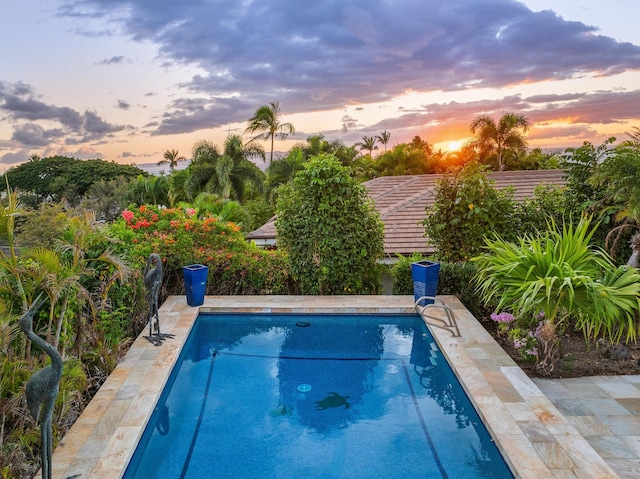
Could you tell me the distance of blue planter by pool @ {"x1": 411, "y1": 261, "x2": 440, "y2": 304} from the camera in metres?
8.96

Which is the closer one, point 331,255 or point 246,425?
point 246,425

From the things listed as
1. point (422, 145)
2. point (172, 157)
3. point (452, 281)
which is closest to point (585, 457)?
point (452, 281)

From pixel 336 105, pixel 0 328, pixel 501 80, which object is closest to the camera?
pixel 0 328

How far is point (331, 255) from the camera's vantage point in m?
9.78

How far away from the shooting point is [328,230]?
9.63 meters

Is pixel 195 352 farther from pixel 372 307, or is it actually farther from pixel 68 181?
pixel 68 181

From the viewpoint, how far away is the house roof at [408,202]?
11.5 m

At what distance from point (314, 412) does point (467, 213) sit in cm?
561

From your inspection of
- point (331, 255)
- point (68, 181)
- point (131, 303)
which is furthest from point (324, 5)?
point (68, 181)

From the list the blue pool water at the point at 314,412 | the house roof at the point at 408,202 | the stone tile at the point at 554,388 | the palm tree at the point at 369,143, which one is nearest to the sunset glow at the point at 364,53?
the house roof at the point at 408,202

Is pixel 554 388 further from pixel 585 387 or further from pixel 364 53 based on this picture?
pixel 364 53

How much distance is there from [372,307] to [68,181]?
48424 mm

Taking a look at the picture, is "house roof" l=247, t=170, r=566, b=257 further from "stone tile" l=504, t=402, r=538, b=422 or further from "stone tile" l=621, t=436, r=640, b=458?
"stone tile" l=621, t=436, r=640, b=458

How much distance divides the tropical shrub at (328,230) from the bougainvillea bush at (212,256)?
1.59 feet
